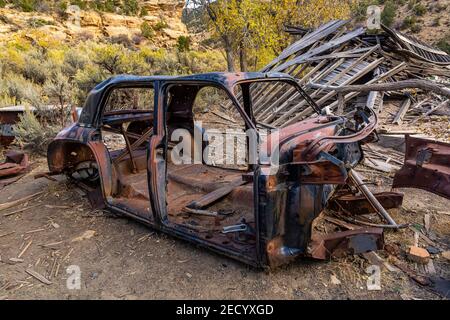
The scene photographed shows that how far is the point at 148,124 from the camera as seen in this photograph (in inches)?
206

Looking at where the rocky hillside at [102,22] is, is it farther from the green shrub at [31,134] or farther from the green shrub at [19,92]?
the green shrub at [31,134]

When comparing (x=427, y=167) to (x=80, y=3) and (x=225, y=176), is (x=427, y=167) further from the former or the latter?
(x=80, y=3)

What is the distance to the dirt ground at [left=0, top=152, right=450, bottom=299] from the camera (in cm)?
262

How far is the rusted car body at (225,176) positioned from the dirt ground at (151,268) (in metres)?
0.23

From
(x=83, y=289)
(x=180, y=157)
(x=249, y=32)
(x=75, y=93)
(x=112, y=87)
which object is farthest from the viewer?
(x=249, y=32)

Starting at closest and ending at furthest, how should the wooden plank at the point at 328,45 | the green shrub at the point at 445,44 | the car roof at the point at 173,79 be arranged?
the car roof at the point at 173,79 → the wooden plank at the point at 328,45 → the green shrub at the point at 445,44

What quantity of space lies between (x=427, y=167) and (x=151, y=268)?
279cm

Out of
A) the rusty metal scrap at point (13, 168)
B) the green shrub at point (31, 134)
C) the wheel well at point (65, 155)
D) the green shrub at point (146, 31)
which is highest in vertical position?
the green shrub at point (146, 31)

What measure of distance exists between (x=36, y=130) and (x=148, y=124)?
3020 mm

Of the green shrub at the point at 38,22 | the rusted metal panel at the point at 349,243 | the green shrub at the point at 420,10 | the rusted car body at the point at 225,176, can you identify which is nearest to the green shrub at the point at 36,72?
the rusted car body at the point at 225,176

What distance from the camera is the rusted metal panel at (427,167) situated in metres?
2.72

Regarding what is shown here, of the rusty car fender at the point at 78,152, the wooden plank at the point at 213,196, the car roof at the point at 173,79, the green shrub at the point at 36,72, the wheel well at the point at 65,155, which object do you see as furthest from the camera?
the green shrub at the point at 36,72
